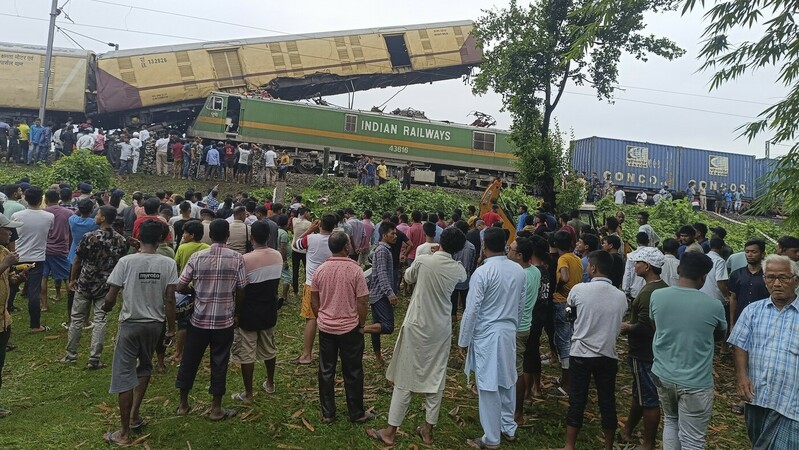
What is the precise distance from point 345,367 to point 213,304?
1232mm

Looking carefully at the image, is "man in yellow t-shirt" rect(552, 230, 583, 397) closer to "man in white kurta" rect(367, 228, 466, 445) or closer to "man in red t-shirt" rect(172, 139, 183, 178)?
"man in white kurta" rect(367, 228, 466, 445)

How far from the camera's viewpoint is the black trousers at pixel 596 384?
404 cm

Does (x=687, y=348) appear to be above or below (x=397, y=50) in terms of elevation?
below

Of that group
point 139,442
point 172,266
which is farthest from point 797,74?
point 139,442

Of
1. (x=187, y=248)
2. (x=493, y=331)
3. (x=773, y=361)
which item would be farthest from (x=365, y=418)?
(x=773, y=361)

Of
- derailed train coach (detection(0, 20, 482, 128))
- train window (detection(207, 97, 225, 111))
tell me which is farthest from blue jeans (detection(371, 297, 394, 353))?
derailed train coach (detection(0, 20, 482, 128))

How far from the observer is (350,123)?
2278 cm

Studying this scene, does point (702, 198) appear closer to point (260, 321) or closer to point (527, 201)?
point (527, 201)

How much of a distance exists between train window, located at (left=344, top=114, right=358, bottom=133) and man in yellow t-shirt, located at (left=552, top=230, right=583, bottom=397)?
18297 millimetres

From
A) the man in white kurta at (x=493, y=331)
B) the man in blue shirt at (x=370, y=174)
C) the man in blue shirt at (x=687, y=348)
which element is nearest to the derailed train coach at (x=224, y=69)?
the man in blue shirt at (x=370, y=174)

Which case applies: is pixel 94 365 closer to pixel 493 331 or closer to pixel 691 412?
pixel 493 331

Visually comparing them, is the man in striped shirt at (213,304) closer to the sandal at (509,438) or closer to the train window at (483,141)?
the sandal at (509,438)

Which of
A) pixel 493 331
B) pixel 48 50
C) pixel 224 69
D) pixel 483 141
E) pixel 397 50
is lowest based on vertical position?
pixel 493 331

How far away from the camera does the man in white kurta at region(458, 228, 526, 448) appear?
13.4 feet
